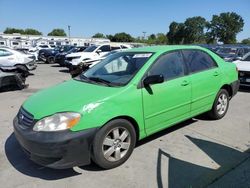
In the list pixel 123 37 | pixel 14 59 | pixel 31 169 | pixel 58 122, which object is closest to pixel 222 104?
pixel 58 122

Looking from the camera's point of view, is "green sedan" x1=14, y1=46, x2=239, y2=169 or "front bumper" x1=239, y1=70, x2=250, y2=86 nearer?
"green sedan" x1=14, y1=46, x2=239, y2=169

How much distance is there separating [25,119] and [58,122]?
608mm

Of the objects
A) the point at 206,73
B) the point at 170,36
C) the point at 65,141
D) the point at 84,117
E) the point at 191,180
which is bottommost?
the point at 191,180

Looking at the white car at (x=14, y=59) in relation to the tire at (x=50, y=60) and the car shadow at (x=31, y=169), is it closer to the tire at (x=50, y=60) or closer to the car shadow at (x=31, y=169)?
the tire at (x=50, y=60)

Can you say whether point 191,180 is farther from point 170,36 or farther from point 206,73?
point 170,36

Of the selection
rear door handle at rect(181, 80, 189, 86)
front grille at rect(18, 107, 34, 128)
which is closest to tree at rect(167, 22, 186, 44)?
rear door handle at rect(181, 80, 189, 86)

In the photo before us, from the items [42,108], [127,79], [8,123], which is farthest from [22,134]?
[8,123]

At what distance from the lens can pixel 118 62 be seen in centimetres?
454

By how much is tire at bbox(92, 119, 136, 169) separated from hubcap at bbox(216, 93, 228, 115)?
2.52 meters

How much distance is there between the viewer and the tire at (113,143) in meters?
3.20

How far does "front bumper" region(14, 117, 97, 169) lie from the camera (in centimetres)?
296

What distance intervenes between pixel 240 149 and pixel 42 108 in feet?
10.0

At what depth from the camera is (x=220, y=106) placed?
5.30 m

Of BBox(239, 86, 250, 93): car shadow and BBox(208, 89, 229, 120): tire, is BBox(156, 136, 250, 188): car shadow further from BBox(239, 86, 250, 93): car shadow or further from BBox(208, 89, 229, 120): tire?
BBox(239, 86, 250, 93): car shadow
